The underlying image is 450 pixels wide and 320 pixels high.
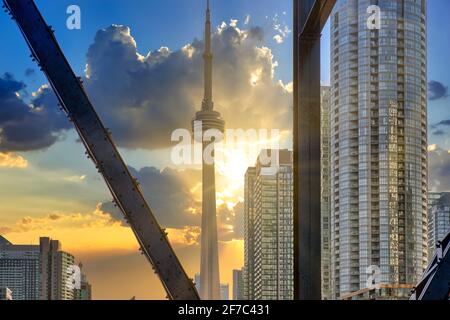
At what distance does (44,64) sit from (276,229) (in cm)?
5457

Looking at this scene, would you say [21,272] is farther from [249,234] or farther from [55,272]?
[249,234]

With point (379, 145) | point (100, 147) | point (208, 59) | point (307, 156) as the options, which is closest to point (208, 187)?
point (208, 59)

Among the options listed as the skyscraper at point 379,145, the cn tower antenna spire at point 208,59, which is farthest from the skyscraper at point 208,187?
the skyscraper at point 379,145

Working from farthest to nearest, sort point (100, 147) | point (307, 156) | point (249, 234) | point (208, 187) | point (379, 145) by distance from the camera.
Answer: point (249, 234), point (208, 187), point (379, 145), point (100, 147), point (307, 156)

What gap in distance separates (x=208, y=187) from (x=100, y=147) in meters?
50.9

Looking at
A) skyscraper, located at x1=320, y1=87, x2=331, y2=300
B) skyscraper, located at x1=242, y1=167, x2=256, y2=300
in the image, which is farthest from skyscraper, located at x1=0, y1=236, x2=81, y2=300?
skyscraper, located at x1=320, y1=87, x2=331, y2=300

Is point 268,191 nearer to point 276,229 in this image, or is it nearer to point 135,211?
point 276,229

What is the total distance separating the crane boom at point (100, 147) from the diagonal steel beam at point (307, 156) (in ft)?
9.27

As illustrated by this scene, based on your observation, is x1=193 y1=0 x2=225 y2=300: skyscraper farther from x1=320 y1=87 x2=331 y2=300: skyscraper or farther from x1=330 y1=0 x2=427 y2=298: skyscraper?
x1=330 y1=0 x2=427 y2=298: skyscraper

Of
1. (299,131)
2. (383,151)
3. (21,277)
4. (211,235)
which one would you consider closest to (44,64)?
(299,131)

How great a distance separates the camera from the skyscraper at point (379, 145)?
92.6 feet

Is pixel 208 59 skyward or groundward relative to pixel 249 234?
skyward

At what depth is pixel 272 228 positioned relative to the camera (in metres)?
61.8
